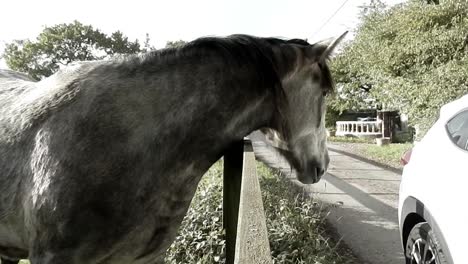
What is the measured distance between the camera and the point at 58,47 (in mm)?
41875

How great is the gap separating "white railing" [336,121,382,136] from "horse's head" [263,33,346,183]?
22.0 meters

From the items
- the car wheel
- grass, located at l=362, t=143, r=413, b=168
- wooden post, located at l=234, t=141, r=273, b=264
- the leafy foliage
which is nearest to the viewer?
wooden post, located at l=234, t=141, r=273, b=264

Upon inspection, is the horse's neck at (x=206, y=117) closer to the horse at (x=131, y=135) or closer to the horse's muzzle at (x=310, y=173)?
the horse at (x=131, y=135)

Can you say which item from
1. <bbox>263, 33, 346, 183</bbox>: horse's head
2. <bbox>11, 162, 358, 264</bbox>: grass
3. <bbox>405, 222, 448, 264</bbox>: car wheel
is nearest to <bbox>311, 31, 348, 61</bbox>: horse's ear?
<bbox>263, 33, 346, 183</bbox>: horse's head

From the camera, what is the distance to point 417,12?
11812 mm

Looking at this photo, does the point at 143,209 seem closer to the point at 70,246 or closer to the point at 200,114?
the point at 70,246

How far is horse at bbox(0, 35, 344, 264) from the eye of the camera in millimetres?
1685

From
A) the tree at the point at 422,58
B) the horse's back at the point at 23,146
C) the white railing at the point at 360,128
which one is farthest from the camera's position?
the white railing at the point at 360,128

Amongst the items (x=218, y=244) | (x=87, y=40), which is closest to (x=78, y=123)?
(x=218, y=244)

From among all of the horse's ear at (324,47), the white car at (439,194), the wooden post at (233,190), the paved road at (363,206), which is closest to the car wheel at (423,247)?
the white car at (439,194)

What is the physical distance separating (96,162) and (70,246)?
1.26ft

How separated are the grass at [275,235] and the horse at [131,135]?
6.04ft

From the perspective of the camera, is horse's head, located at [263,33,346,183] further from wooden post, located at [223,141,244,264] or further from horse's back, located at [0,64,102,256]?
horse's back, located at [0,64,102,256]

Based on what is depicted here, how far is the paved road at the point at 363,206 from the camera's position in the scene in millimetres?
4625
